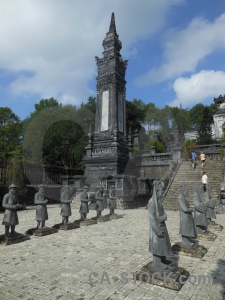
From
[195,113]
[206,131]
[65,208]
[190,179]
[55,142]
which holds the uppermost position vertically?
[195,113]

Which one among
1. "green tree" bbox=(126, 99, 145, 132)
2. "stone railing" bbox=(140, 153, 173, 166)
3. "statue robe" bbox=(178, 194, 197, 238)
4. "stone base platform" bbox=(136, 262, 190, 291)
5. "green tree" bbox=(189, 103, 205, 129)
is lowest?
"stone base platform" bbox=(136, 262, 190, 291)

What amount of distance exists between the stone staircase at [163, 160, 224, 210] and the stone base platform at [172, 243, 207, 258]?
30.2 ft

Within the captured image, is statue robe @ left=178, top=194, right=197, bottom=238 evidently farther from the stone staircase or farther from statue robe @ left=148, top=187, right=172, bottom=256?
the stone staircase

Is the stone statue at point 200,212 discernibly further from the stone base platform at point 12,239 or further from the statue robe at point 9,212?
the statue robe at point 9,212

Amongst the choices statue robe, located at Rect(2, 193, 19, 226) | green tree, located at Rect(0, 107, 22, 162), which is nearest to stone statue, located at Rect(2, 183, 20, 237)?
statue robe, located at Rect(2, 193, 19, 226)

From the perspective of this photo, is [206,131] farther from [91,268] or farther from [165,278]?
[165,278]

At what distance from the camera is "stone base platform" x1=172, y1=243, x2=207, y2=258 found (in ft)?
21.8

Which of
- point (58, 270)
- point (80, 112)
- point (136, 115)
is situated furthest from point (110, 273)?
point (136, 115)

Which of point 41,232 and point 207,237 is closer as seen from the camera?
point 207,237

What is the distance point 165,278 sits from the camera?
498 centimetres

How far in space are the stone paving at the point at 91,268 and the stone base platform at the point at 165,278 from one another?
0.11 meters

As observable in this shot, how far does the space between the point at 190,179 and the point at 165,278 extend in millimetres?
15270

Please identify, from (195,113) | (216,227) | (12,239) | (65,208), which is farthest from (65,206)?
(195,113)

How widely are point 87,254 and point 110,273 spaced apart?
4.93 ft
